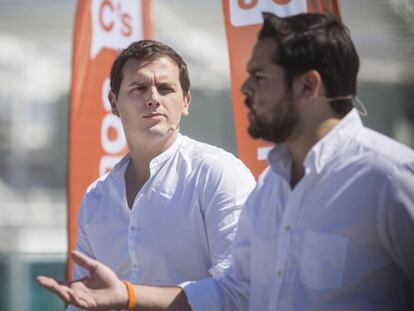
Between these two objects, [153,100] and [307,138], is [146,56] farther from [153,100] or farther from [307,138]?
[307,138]

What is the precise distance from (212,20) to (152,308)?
11906 millimetres

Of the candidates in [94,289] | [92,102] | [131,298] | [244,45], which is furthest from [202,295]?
[92,102]

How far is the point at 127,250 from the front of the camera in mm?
2701

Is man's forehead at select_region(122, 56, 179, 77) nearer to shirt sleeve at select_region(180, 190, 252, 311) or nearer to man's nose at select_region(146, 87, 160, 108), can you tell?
man's nose at select_region(146, 87, 160, 108)

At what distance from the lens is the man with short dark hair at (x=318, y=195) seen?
194cm

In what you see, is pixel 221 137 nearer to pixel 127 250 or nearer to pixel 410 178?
pixel 127 250

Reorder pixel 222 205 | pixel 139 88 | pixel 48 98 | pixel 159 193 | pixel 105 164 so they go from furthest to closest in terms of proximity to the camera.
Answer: pixel 48 98 < pixel 105 164 < pixel 139 88 < pixel 159 193 < pixel 222 205

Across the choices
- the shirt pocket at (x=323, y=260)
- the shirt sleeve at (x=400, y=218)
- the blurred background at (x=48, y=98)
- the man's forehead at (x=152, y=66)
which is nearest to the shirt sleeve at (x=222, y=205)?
the man's forehead at (x=152, y=66)

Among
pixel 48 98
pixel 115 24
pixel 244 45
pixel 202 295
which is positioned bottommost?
pixel 202 295

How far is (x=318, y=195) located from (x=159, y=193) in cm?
81

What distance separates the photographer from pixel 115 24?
14.9ft

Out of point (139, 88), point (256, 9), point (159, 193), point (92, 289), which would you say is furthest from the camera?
point (256, 9)

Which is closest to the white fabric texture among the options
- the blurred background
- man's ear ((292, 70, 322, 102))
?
man's ear ((292, 70, 322, 102))

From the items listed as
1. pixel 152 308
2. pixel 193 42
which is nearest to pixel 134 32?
pixel 152 308
